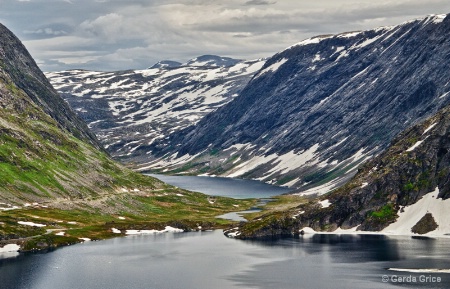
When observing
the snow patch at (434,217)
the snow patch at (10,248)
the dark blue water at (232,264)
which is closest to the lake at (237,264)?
the dark blue water at (232,264)

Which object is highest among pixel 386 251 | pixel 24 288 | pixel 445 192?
pixel 445 192

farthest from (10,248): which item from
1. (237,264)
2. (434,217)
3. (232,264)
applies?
(434,217)

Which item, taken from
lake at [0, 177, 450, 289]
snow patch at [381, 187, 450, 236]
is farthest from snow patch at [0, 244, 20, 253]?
snow patch at [381, 187, 450, 236]

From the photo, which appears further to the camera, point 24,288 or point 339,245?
point 339,245

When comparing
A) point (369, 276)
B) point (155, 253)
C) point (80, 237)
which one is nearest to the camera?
point (369, 276)

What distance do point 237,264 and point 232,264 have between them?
113cm

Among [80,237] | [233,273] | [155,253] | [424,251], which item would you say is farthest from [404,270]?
[80,237]

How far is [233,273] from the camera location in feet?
484

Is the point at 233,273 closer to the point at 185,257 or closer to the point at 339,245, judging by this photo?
the point at 185,257

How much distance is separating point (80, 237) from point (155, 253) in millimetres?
31856

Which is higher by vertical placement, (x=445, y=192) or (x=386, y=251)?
(x=445, y=192)

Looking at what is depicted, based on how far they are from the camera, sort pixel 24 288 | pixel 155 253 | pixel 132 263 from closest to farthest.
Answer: pixel 24 288 < pixel 132 263 < pixel 155 253

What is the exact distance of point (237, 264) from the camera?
519 feet

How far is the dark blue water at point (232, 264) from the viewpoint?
134 meters
